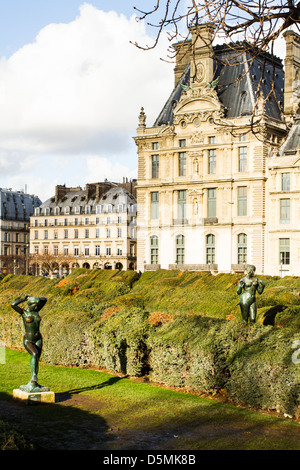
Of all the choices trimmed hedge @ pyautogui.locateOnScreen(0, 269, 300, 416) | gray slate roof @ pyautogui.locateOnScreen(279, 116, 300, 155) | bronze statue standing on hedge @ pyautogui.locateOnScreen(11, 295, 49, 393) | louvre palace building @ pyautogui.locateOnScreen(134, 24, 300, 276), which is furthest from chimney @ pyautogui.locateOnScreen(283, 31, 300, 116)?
bronze statue standing on hedge @ pyautogui.locateOnScreen(11, 295, 49, 393)

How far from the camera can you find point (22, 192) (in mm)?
114500

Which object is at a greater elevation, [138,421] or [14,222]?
[14,222]

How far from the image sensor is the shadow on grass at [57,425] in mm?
10211

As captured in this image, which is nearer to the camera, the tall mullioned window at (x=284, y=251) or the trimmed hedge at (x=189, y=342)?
the trimmed hedge at (x=189, y=342)

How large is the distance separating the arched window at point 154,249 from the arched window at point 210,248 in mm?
5839

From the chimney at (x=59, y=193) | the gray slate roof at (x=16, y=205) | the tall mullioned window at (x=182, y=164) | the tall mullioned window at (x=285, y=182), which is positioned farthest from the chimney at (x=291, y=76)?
the gray slate roof at (x=16, y=205)

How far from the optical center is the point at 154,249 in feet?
206

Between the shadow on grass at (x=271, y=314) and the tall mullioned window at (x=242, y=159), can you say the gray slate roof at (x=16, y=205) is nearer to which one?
the tall mullioned window at (x=242, y=159)

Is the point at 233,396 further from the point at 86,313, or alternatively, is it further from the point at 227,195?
the point at 227,195

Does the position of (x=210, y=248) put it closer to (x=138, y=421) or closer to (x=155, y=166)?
(x=155, y=166)

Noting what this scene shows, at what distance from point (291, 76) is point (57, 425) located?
183 ft

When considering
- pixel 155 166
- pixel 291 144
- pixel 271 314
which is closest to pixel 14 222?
pixel 155 166

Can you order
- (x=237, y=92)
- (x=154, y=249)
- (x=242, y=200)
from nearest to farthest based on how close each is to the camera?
(x=242, y=200) < (x=237, y=92) < (x=154, y=249)
